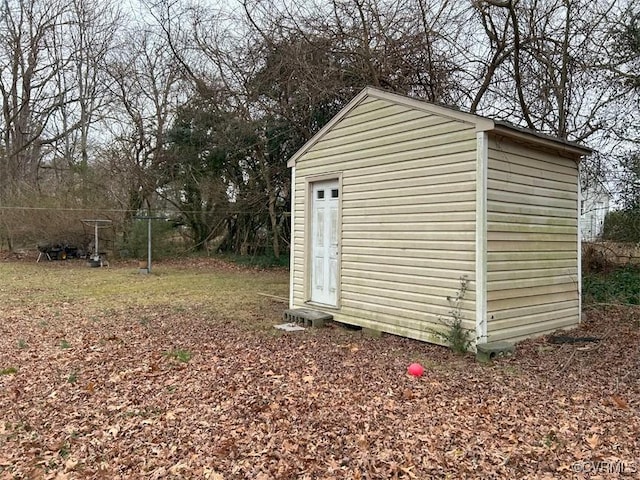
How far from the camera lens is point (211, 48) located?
40.6ft

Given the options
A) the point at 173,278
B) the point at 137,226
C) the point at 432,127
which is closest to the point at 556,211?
the point at 432,127

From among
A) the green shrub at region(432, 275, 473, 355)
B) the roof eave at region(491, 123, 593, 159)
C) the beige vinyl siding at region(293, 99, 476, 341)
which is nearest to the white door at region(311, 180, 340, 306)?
the beige vinyl siding at region(293, 99, 476, 341)

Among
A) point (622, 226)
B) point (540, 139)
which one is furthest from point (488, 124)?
point (622, 226)

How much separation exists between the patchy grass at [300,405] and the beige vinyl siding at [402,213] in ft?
1.42

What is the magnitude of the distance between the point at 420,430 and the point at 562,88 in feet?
25.9

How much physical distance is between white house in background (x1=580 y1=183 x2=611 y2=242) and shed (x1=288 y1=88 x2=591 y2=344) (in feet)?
14.6

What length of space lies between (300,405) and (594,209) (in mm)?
8734

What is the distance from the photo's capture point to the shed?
15.4 feet

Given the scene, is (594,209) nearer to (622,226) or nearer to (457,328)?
(622,226)

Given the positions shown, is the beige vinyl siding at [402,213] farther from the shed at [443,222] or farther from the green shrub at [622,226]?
the green shrub at [622,226]

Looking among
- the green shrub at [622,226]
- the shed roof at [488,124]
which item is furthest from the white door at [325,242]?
the green shrub at [622,226]

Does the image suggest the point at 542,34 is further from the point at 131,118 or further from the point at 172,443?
the point at 131,118

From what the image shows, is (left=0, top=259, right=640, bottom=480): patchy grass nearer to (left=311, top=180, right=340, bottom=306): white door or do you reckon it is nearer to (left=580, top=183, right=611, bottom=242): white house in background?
(left=311, top=180, right=340, bottom=306): white door

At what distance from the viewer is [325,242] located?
6.56m
